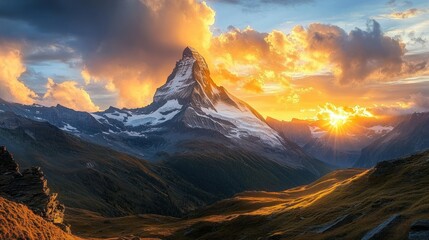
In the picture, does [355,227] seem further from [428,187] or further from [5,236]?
[5,236]

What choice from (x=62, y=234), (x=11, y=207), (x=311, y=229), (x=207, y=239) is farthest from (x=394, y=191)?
(x=11, y=207)

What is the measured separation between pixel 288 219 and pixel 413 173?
91.0 ft

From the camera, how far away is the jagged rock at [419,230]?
2016 inches

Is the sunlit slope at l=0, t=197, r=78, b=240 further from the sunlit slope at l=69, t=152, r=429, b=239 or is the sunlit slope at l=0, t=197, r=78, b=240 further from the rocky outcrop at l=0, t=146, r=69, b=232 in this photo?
the sunlit slope at l=69, t=152, r=429, b=239

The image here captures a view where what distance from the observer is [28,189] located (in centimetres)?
8200

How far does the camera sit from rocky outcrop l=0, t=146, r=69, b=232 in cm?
7844

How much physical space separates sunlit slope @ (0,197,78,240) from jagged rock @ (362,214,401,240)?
41.9 metres

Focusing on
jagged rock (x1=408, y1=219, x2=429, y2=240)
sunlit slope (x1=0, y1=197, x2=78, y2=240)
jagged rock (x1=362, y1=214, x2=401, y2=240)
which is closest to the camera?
sunlit slope (x1=0, y1=197, x2=78, y2=240)

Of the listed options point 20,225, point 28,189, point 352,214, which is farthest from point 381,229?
point 28,189

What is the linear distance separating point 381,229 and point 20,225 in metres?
45.4

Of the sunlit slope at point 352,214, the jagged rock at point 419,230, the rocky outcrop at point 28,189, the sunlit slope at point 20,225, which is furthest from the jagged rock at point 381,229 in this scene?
the rocky outcrop at point 28,189

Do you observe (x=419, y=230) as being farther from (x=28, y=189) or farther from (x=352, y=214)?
(x=28, y=189)

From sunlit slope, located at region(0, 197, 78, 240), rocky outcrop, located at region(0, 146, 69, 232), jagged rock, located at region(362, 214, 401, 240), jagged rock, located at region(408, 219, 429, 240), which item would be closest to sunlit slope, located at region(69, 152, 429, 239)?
jagged rock, located at region(362, 214, 401, 240)

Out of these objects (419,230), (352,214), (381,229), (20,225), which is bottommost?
(352,214)
